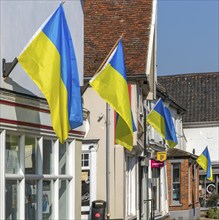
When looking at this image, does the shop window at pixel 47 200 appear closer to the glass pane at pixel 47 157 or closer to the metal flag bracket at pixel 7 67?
the glass pane at pixel 47 157

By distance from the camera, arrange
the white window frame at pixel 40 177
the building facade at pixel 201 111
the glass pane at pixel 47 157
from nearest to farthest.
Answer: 1. the white window frame at pixel 40 177
2. the glass pane at pixel 47 157
3. the building facade at pixel 201 111

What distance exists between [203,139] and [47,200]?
36.2 metres

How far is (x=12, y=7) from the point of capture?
11.8 metres

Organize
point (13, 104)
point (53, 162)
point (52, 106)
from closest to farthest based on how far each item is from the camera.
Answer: point (52, 106) → point (13, 104) → point (53, 162)

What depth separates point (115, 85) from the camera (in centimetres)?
1370

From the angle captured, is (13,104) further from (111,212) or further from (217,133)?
(217,133)

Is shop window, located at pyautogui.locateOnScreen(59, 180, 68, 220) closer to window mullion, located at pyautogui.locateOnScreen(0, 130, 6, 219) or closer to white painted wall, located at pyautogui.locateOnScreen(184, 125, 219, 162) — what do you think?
window mullion, located at pyautogui.locateOnScreen(0, 130, 6, 219)

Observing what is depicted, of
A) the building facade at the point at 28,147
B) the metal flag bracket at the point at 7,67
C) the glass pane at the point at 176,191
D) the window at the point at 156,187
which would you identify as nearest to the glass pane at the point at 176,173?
the glass pane at the point at 176,191

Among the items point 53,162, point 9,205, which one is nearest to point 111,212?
point 53,162

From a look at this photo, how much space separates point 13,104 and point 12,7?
5.68ft

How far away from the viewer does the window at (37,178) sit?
38.0 feet

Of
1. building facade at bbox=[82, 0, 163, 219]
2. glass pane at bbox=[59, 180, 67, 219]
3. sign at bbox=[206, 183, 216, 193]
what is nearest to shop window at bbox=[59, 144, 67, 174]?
glass pane at bbox=[59, 180, 67, 219]

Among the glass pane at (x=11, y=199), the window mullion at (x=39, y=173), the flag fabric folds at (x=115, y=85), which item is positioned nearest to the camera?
the glass pane at (x=11, y=199)

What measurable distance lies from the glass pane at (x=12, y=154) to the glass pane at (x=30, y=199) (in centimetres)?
55
